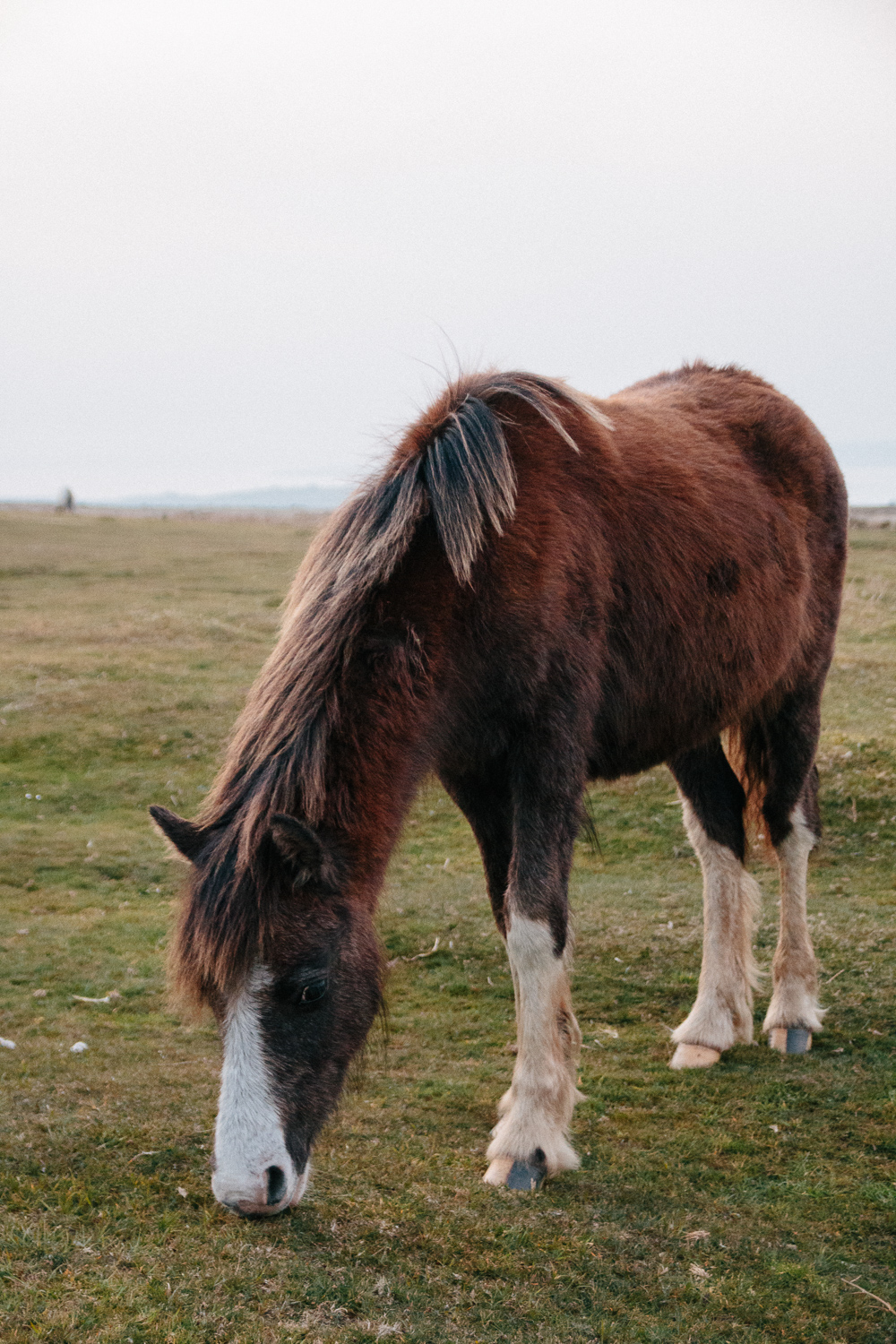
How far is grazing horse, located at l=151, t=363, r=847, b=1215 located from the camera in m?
3.40

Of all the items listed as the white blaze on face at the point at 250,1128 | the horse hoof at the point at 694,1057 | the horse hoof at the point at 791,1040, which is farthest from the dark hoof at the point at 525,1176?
the horse hoof at the point at 791,1040

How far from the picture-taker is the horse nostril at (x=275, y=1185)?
10.4ft

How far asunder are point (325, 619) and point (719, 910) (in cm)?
315

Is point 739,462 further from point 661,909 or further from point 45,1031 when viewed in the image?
point 45,1031

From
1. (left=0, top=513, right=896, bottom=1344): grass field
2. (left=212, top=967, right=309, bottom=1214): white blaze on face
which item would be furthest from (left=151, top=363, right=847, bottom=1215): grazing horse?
(left=0, top=513, right=896, bottom=1344): grass field

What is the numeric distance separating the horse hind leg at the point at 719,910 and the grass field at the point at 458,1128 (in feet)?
0.57

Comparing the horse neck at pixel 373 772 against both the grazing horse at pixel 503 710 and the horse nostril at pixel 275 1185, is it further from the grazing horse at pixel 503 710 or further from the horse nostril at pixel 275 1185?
the horse nostril at pixel 275 1185

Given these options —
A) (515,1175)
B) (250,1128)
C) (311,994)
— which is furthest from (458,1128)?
(250,1128)

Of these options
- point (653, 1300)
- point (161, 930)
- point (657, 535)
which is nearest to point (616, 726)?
point (657, 535)

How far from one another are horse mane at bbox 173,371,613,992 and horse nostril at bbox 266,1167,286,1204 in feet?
1.86

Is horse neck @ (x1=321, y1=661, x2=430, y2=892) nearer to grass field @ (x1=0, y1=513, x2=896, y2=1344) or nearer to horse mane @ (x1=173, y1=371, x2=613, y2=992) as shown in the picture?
horse mane @ (x1=173, y1=371, x2=613, y2=992)

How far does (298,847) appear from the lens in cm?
334

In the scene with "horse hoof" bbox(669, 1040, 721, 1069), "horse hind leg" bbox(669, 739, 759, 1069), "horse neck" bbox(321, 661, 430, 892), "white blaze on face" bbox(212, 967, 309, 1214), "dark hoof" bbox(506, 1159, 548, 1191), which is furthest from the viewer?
"horse hind leg" bbox(669, 739, 759, 1069)

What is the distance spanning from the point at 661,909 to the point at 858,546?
22773 millimetres
